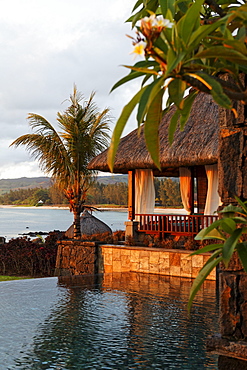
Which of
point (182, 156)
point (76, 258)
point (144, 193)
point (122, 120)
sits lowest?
point (76, 258)

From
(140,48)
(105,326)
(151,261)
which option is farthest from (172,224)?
(140,48)

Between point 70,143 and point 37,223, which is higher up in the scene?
point 70,143

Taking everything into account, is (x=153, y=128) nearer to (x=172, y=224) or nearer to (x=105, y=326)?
(x=105, y=326)

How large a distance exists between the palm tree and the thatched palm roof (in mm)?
504

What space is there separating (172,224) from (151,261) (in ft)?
6.22

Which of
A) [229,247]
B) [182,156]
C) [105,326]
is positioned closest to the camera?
[229,247]

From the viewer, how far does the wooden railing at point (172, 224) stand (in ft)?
33.4

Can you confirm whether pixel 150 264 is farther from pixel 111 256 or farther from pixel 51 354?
pixel 51 354

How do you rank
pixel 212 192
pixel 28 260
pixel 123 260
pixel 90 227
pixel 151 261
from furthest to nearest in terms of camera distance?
1. pixel 90 227
2. pixel 28 260
3. pixel 212 192
4. pixel 123 260
5. pixel 151 261

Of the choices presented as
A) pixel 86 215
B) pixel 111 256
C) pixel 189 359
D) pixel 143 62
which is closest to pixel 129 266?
pixel 111 256

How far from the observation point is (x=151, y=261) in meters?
9.06

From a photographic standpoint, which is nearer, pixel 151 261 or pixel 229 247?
pixel 229 247

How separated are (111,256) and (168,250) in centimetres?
153

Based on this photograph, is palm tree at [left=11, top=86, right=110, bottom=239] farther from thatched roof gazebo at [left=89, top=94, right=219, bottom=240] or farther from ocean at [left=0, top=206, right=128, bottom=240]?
ocean at [left=0, top=206, right=128, bottom=240]
